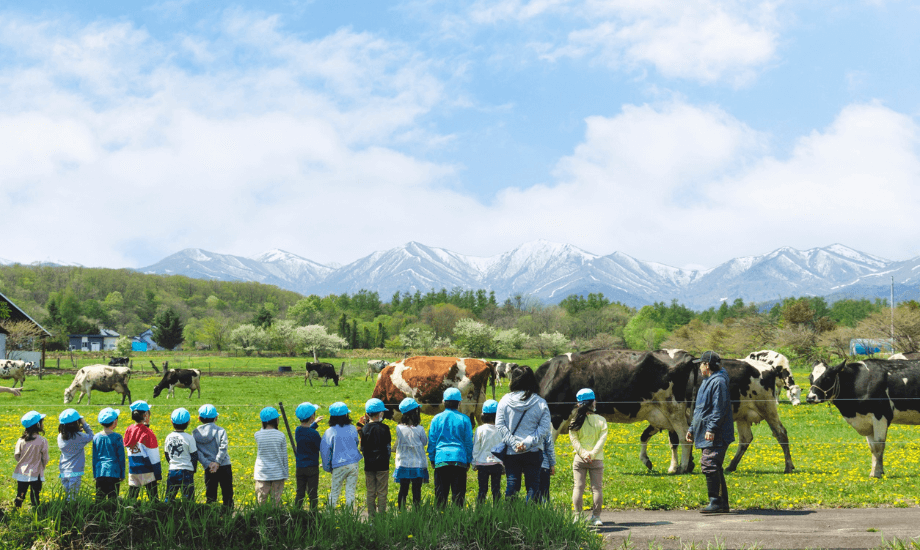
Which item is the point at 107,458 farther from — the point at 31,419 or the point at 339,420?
the point at 339,420

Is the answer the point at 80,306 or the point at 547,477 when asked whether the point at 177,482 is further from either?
the point at 80,306

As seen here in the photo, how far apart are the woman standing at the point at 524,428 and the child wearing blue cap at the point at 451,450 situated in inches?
20.2

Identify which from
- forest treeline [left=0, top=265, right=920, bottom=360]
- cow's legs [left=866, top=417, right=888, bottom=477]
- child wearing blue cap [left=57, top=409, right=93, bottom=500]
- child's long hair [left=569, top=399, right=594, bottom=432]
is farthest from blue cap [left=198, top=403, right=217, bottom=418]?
forest treeline [left=0, top=265, right=920, bottom=360]

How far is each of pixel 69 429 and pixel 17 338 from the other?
6032 cm

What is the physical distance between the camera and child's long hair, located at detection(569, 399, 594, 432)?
9.36 metres

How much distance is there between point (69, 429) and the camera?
9.67 meters

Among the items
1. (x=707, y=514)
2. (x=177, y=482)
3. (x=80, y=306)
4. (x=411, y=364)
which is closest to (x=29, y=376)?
(x=411, y=364)

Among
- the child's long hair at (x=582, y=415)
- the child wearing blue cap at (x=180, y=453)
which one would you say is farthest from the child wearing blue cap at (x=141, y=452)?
the child's long hair at (x=582, y=415)

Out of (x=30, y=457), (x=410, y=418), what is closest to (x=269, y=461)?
(x=410, y=418)

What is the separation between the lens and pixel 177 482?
9438 millimetres

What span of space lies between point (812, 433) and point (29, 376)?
173 ft

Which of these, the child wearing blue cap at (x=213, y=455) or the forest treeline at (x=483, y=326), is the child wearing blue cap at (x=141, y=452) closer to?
the child wearing blue cap at (x=213, y=455)

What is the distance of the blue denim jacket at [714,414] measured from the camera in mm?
10055

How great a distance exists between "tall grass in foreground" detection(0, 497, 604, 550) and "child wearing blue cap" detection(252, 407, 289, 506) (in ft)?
4.51
